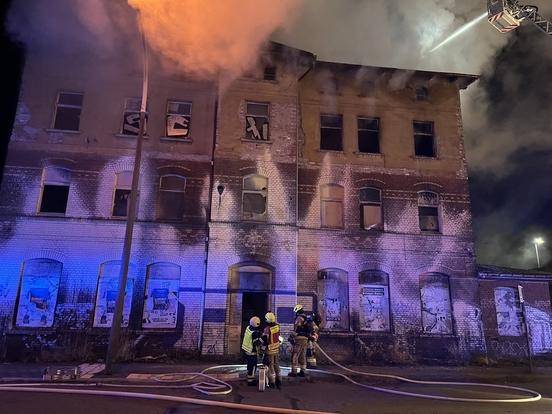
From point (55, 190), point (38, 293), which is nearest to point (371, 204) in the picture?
point (55, 190)

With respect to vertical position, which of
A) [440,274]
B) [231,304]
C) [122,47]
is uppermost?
[122,47]

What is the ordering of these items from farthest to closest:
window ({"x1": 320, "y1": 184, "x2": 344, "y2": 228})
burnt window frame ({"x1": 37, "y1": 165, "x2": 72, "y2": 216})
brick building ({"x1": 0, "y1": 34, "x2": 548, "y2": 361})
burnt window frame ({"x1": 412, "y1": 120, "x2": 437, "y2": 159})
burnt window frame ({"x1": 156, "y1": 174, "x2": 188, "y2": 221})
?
burnt window frame ({"x1": 412, "y1": 120, "x2": 437, "y2": 159}) → window ({"x1": 320, "y1": 184, "x2": 344, "y2": 228}) → burnt window frame ({"x1": 156, "y1": 174, "x2": 188, "y2": 221}) → burnt window frame ({"x1": 37, "y1": 165, "x2": 72, "y2": 216}) → brick building ({"x1": 0, "y1": 34, "x2": 548, "y2": 361})

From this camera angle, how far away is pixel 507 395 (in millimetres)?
8984

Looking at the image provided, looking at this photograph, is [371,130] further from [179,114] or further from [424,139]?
[179,114]

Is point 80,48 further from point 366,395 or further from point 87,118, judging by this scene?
point 366,395

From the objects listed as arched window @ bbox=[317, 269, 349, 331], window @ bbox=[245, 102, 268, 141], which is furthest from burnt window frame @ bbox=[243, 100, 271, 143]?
arched window @ bbox=[317, 269, 349, 331]

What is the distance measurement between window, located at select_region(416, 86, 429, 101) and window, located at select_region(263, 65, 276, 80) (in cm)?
569

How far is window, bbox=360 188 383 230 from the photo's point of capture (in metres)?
15.1

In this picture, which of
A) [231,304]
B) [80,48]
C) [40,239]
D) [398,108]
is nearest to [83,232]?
[40,239]

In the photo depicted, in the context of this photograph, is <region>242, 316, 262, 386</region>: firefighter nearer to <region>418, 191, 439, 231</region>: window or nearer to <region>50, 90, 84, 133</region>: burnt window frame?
<region>418, 191, 439, 231</region>: window

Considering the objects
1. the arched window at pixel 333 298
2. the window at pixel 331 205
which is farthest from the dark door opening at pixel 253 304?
the window at pixel 331 205

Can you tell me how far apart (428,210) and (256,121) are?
7056 millimetres

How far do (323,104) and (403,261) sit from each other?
6.37 meters

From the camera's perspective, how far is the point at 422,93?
16547 millimetres
